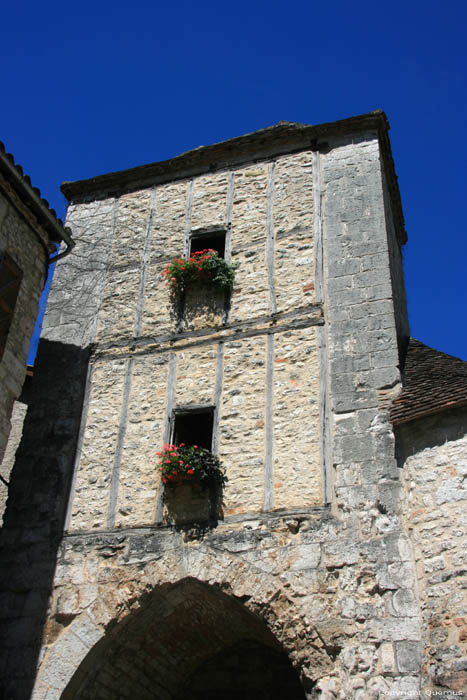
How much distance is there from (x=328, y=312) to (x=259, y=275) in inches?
41.9

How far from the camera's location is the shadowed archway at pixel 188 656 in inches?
289

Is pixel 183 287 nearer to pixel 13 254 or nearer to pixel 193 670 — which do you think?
pixel 13 254

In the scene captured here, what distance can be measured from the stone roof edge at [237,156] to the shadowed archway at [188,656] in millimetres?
5748

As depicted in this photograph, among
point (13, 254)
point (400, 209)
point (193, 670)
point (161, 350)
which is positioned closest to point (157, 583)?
point (193, 670)

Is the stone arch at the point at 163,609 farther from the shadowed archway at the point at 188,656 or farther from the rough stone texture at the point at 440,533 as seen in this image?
the rough stone texture at the point at 440,533

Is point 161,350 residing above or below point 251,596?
above

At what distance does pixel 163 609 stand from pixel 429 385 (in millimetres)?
3396

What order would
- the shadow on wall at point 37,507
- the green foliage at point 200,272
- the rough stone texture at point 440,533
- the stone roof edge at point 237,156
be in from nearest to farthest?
the rough stone texture at point 440,533
the shadow on wall at point 37,507
the green foliage at point 200,272
the stone roof edge at point 237,156

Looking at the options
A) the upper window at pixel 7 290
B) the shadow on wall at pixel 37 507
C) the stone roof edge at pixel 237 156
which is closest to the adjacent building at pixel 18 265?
the upper window at pixel 7 290

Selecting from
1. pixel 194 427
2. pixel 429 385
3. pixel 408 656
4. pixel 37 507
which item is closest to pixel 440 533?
pixel 408 656

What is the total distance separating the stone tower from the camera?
6.89 meters

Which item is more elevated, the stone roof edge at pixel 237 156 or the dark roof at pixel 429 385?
the stone roof edge at pixel 237 156

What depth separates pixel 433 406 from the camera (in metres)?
7.07

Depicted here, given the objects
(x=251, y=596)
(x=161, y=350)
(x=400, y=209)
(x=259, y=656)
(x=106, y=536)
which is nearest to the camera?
(x=251, y=596)
